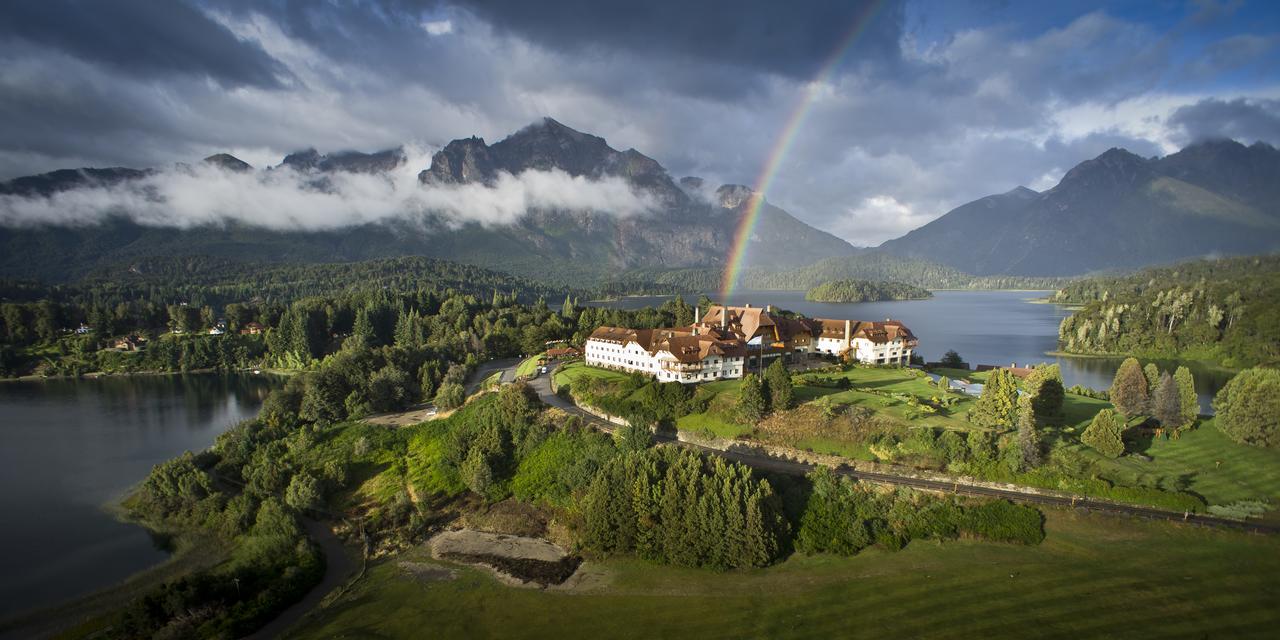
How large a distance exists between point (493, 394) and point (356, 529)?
665 inches

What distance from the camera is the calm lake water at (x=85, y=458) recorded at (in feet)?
111

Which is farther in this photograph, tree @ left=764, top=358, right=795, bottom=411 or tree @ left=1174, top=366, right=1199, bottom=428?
tree @ left=764, top=358, right=795, bottom=411

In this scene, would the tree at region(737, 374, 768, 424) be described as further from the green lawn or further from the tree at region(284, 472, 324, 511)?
the tree at region(284, 472, 324, 511)

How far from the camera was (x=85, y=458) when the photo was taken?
5219 cm

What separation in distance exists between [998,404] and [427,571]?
37.2 meters

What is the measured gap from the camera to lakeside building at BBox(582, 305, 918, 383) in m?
53.6

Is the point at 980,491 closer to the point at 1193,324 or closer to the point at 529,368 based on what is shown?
the point at 529,368

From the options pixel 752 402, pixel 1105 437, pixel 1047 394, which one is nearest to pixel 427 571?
pixel 752 402

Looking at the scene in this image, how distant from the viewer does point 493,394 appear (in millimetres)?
52250

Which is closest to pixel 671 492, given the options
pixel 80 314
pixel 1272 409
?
pixel 1272 409

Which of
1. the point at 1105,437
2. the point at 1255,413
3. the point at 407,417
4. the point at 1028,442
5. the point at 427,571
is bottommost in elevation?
the point at 427,571

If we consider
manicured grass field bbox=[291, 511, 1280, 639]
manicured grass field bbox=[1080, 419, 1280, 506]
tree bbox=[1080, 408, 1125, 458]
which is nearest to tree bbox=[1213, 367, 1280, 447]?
manicured grass field bbox=[1080, 419, 1280, 506]

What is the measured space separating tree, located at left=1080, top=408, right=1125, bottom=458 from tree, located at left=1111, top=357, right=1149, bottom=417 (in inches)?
333

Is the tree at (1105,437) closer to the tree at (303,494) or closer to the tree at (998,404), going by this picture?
the tree at (998,404)
